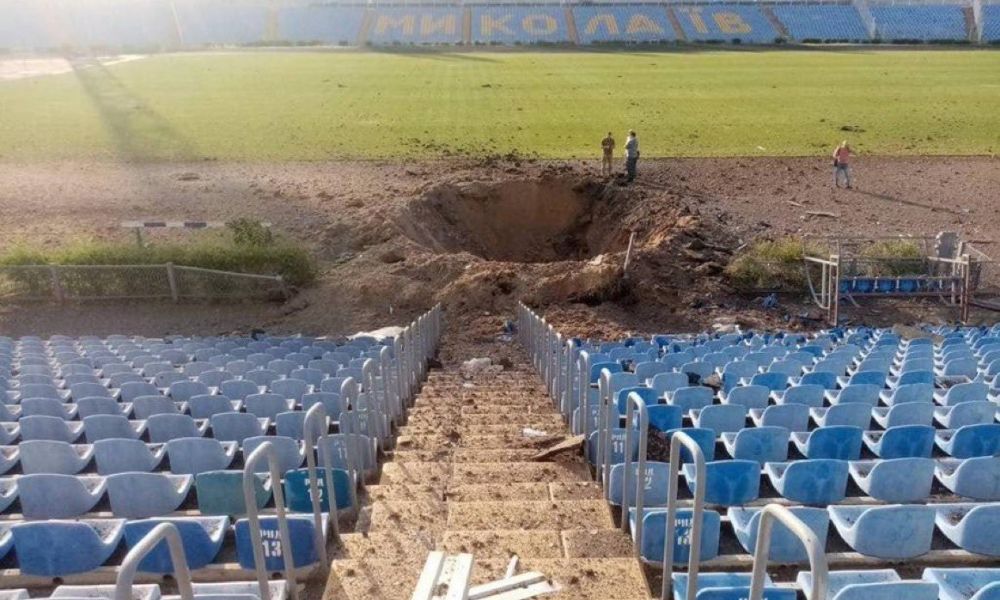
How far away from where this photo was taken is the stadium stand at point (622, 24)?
241 ft

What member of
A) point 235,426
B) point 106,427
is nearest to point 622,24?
point 235,426

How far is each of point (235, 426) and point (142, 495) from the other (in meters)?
1.75

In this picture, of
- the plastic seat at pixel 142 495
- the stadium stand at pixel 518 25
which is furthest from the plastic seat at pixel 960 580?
the stadium stand at pixel 518 25

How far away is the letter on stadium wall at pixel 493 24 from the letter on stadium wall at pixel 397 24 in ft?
25.6

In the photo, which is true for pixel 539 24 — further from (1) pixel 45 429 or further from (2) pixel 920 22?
(1) pixel 45 429

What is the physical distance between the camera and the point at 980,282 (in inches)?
686

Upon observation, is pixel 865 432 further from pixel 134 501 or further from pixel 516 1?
pixel 516 1

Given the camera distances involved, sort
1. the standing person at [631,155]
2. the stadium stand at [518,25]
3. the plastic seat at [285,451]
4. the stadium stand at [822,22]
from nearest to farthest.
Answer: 1. the plastic seat at [285,451]
2. the standing person at [631,155]
3. the stadium stand at [822,22]
4. the stadium stand at [518,25]

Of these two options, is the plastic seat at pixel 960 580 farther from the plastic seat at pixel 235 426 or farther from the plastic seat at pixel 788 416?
the plastic seat at pixel 235 426

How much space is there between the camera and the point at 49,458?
5758mm

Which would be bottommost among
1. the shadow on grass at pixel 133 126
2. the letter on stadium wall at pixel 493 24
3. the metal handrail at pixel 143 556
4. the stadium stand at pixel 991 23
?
the metal handrail at pixel 143 556

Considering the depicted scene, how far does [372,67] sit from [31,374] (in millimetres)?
48584

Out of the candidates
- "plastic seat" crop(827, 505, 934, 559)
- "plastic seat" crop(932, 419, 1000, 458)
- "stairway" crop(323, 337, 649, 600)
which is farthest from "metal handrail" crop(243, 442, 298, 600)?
"plastic seat" crop(932, 419, 1000, 458)

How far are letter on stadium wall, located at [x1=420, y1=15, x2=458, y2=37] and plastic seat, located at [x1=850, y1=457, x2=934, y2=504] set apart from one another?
79.7 metres
